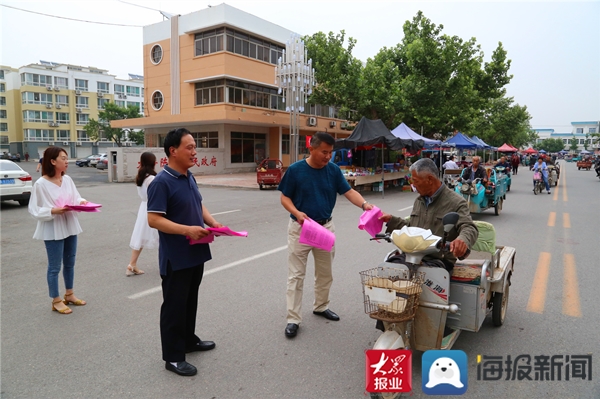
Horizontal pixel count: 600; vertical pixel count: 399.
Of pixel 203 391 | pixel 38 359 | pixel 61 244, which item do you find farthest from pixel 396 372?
pixel 61 244

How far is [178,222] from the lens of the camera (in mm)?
3086

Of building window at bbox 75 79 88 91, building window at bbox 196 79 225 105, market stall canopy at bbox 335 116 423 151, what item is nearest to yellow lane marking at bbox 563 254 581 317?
market stall canopy at bbox 335 116 423 151

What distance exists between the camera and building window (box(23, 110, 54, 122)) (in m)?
61.2

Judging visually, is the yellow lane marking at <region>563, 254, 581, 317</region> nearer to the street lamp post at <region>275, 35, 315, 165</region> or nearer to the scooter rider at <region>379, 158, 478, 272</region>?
the scooter rider at <region>379, 158, 478, 272</region>

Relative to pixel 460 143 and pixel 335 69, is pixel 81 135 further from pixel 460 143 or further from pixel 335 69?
pixel 460 143

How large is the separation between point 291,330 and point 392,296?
1.39 metres

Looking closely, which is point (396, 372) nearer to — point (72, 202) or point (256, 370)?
point (256, 370)

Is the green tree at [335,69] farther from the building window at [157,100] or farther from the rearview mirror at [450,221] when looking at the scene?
the rearview mirror at [450,221]

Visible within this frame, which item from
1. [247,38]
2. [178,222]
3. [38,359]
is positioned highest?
[247,38]

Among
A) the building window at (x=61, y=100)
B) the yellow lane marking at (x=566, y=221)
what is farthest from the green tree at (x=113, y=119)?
the yellow lane marking at (x=566, y=221)

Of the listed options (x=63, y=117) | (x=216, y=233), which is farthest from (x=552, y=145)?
(x=216, y=233)

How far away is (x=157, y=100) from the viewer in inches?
1355

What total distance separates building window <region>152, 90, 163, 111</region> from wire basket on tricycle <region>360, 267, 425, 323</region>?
34.5 m

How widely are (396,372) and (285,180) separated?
1931mm
